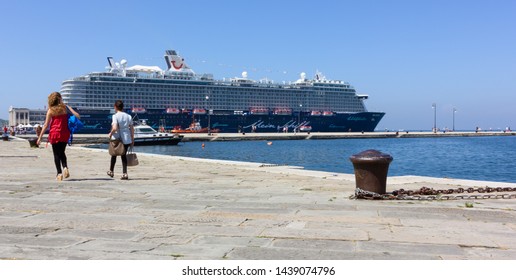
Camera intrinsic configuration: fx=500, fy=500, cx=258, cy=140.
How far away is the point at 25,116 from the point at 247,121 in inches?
1660

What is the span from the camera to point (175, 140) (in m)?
46.8

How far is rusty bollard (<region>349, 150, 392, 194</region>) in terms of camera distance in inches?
240

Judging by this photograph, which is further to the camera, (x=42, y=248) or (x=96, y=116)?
(x=96, y=116)

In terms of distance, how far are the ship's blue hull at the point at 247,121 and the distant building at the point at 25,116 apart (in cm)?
2070

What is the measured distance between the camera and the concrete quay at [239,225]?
3.38 meters

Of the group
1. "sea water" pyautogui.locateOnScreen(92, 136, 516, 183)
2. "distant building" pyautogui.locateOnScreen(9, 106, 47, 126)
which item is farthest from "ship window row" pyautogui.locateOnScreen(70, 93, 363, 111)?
"sea water" pyautogui.locateOnScreen(92, 136, 516, 183)

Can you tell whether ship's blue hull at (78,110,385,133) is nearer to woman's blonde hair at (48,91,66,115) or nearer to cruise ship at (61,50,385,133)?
cruise ship at (61,50,385,133)

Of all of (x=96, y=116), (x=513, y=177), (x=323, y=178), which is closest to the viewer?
(x=323, y=178)

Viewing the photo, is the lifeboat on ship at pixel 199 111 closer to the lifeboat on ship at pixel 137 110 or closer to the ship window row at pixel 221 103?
the ship window row at pixel 221 103

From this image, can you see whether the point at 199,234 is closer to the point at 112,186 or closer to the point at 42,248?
the point at 42,248

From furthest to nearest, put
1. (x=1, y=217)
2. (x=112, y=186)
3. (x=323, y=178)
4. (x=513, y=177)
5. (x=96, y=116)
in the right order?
(x=96, y=116) → (x=513, y=177) → (x=323, y=178) → (x=112, y=186) → (x=1, y=217)

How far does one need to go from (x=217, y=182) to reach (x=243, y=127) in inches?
3269

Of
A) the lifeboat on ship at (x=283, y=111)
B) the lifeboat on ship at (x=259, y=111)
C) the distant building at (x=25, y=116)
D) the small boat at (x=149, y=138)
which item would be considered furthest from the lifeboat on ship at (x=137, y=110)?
the small boat at (x=149, y=138)
